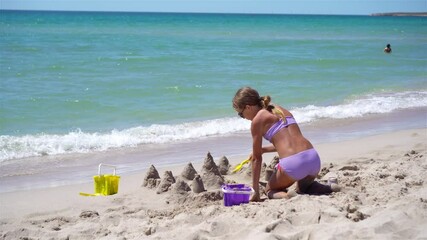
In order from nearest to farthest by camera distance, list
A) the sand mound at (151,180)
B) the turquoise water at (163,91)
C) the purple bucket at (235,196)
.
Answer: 1. the purple bucket at (235,196)
2. the sand mound at (151,180)
3. the turquoise water at (163,91)

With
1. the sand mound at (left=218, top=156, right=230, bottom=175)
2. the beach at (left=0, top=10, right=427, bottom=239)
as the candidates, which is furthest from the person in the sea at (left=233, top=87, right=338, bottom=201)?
the sand mound at (left=218, top=156, right=230, bottom=175)

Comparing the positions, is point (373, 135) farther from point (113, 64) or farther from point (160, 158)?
point (113, 64)

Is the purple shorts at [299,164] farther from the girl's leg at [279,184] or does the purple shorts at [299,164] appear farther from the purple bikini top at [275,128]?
the purple bikini top at [275,128]

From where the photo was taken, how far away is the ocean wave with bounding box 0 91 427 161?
27.7 feet

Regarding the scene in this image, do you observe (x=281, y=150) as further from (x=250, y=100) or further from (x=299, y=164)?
(x=250, y=100)

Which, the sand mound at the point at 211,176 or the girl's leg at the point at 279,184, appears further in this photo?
the sand mound at the point at 211,176

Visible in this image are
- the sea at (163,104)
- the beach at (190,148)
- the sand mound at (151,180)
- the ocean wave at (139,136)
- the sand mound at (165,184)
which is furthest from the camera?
the ocean wave at (139,136)

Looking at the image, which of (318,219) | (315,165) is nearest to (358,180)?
(315,165)

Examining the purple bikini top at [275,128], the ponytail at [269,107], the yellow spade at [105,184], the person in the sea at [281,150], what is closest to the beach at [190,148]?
the yellow spade at [105,184]

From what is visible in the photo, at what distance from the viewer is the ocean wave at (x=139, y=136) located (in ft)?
27.7

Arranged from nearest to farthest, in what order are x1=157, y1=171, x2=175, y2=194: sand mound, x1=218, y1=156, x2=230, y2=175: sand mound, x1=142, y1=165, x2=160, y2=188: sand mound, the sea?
x1=157, y1=171, x2=175, y2=194: sand mound < x1=142, y1=165, x2=160, y2=188: sand mound < x1=218, y1=156, x2=230, y2=175: sand mound < the sea

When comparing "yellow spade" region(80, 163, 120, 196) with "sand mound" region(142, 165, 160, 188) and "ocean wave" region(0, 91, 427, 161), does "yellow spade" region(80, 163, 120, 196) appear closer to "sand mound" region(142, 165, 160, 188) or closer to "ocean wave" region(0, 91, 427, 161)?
"sand mound" region(142, 165, 160, 188)

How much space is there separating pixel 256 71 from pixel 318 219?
15.3 m

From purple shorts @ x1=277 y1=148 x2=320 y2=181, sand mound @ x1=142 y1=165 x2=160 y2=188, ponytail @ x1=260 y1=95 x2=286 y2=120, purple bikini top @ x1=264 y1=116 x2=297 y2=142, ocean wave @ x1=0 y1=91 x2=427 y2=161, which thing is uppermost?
ponytail @ x1=260 y1=95 x2=286 y2=120
